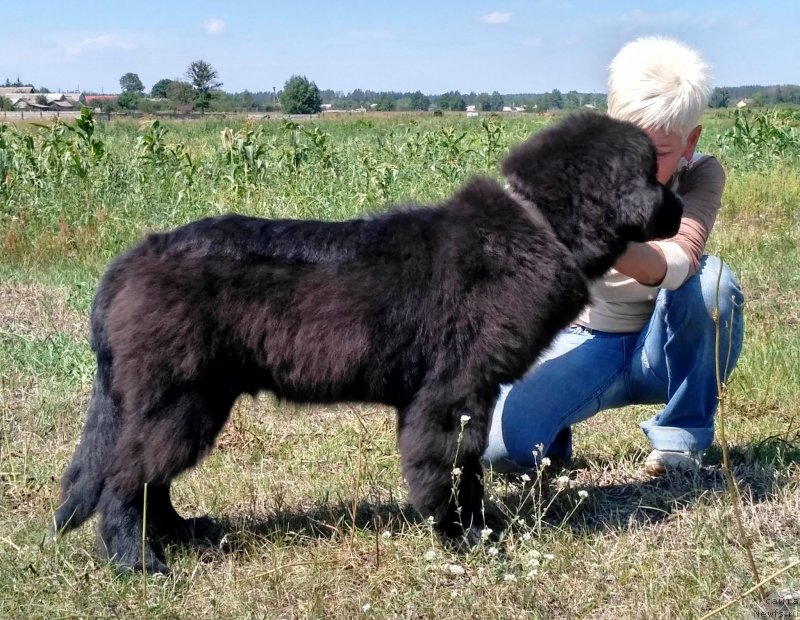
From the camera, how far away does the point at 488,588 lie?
2.76 metres

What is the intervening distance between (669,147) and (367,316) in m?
1.53

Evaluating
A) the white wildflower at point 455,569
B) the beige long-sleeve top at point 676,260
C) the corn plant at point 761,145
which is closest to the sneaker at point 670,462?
the beige long-sleeve top at point 676,260

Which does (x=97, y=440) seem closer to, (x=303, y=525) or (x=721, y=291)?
(x=303, y=525)

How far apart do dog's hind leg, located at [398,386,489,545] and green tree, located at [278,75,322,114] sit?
60.0 meters

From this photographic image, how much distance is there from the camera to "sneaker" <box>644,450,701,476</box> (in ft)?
12.3

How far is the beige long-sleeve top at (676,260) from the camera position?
339 centimetres

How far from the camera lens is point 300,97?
6259 centimetres

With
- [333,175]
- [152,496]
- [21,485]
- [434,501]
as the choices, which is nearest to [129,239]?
[333,175]

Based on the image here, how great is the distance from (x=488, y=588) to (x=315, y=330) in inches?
41.6

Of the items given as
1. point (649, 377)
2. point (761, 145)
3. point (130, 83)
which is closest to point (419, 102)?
point (130, 83)

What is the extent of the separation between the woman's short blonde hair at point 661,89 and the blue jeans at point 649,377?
0.73m

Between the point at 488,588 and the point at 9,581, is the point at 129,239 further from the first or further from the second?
the point at 488,588

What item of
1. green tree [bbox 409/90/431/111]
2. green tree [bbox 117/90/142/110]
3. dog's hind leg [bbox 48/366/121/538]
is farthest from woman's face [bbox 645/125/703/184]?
green tree [bbox 409/90/431/111]

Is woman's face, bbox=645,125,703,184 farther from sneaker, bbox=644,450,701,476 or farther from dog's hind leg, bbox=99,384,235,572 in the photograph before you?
dog's hind leg, bbox=99,384,235,572
